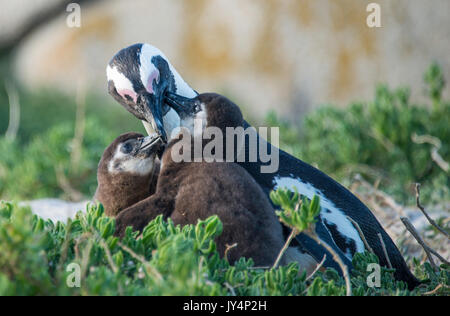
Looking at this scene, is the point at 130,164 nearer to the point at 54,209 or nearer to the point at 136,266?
the point at 136,266

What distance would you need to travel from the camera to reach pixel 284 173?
2.55 meters

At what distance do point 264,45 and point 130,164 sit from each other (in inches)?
248

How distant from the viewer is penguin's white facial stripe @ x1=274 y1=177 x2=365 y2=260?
2.45 m

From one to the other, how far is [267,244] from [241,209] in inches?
5.3

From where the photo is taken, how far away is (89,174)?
5043 millimetres

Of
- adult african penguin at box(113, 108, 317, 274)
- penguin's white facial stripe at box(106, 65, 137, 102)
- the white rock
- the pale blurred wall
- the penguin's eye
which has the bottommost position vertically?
adult african penguin at box(113, 108, 317, 274)

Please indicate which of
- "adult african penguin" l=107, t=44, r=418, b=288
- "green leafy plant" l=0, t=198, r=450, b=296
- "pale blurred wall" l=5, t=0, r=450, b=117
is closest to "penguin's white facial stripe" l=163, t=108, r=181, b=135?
"adult african penguin" l=107, t=44, r=418, b=288

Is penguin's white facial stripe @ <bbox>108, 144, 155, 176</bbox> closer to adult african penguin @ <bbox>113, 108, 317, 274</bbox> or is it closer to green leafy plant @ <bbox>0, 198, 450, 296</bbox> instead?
adult african penguin @ <bbox>113, 108, 317, 274</bbox>

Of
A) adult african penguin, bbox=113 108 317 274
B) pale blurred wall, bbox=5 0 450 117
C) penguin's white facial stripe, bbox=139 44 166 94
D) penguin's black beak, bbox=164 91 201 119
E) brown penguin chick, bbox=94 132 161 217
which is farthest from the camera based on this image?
pale blurred wall, bbox=5 0 450 117

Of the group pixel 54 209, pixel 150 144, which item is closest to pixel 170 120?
pixel 150 144

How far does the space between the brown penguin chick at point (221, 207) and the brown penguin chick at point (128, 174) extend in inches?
11.2
